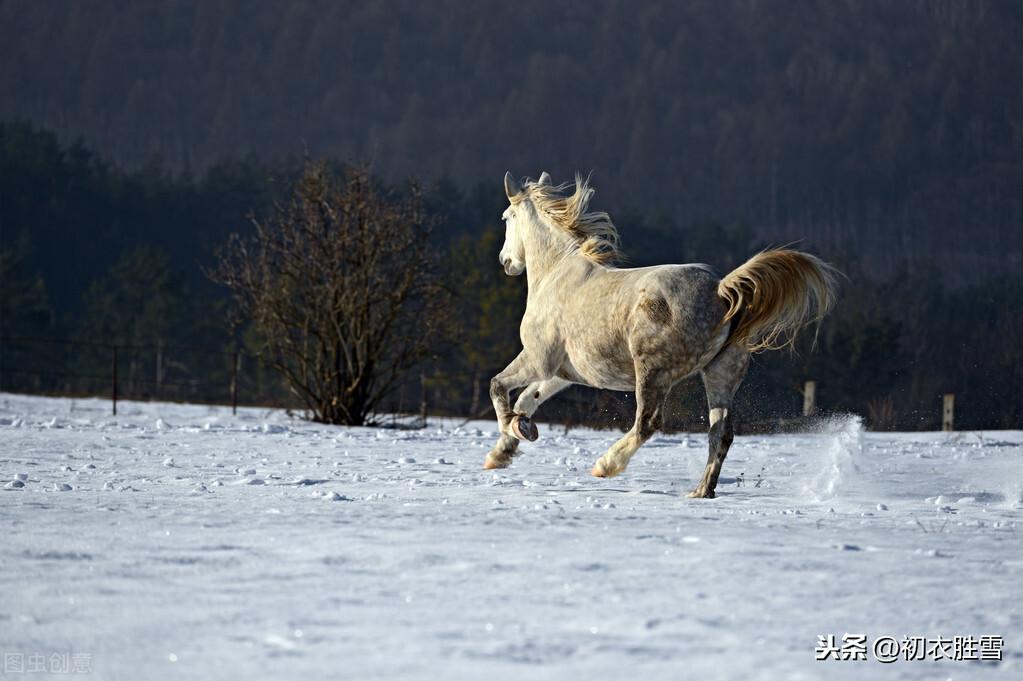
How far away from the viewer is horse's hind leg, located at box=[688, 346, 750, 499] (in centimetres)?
693

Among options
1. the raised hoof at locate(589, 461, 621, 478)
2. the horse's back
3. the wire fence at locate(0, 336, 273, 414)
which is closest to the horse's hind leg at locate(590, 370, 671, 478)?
the raised hoof at locate(589, 461, 621, 478)

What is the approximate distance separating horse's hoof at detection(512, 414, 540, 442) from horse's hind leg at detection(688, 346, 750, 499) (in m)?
1.13

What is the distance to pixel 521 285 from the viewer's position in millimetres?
49562

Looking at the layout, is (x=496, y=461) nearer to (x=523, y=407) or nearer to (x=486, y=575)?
(x=523, y=407)

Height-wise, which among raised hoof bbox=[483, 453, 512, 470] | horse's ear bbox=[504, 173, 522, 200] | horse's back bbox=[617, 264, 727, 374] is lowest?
raised hoof bbox=[483, 453, 512, 470]

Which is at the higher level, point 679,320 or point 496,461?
point 679,320

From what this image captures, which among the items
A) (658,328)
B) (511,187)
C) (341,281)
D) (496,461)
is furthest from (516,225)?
(341,281)

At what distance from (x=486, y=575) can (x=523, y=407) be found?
4.29 meters

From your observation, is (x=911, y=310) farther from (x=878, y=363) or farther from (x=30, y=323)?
(x=30, y=323)

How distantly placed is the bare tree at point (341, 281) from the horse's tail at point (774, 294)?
363 inches

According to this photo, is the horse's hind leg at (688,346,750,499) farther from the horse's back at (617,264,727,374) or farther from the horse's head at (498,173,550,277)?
the horse's head at (498,173,550,277)

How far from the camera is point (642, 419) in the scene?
705 cm

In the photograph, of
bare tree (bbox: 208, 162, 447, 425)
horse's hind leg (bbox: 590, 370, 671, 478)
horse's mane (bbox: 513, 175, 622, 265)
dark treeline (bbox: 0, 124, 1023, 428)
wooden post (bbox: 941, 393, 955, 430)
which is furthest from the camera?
dark treeline (bbox: 0, 124, 1023, 428)

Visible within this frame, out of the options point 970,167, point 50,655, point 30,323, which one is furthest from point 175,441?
point 970,167
